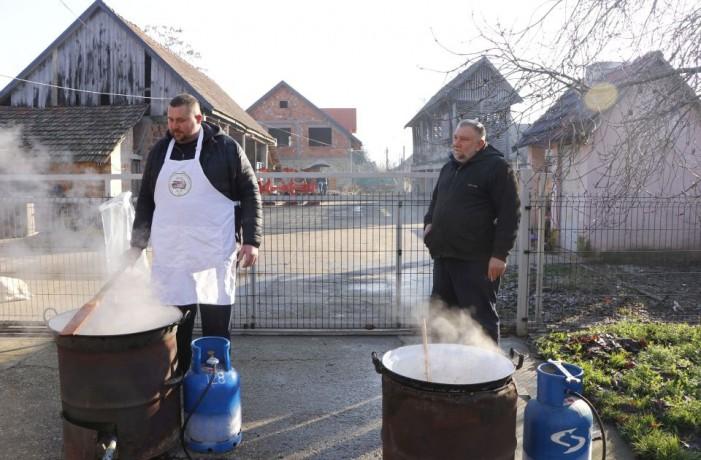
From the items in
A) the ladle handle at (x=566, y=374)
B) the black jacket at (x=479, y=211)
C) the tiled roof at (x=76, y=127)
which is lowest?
the ladle handle at (x=566, y=374)

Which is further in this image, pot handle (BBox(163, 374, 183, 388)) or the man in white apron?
the man in white apron

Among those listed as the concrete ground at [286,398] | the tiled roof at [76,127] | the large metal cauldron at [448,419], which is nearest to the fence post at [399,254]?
the concrete ground at [286,398]

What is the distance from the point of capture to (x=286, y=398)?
4.25 metres

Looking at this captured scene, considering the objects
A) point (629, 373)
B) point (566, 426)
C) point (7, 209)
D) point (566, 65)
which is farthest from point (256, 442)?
point (7, 209)

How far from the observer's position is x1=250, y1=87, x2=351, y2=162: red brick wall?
42.6 metres

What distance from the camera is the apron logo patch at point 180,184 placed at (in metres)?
3.56

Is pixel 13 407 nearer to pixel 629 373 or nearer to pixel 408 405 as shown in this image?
pixel 408 405

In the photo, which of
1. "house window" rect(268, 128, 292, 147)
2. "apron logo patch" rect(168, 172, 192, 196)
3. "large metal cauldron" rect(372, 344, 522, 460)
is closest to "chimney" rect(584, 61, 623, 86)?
"large metal cauldron" rect(372, 344, 522, 460)

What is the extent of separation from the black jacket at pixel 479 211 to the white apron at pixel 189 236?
5.40ft

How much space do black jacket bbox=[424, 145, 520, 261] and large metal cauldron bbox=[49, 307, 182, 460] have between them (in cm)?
212

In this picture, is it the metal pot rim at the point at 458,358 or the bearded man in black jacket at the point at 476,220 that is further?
the bearded man in black jacket at the point at 476,220

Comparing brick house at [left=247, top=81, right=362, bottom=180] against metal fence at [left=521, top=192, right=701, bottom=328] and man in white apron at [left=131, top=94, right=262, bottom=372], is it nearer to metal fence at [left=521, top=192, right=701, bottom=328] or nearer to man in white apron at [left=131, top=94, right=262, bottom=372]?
metal fence at [left=521, top=192, right=701, bottom=328]

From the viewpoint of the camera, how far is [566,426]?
2672mm

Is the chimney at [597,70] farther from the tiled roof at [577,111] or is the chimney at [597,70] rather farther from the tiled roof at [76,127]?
the tiled roof at [76,127]
